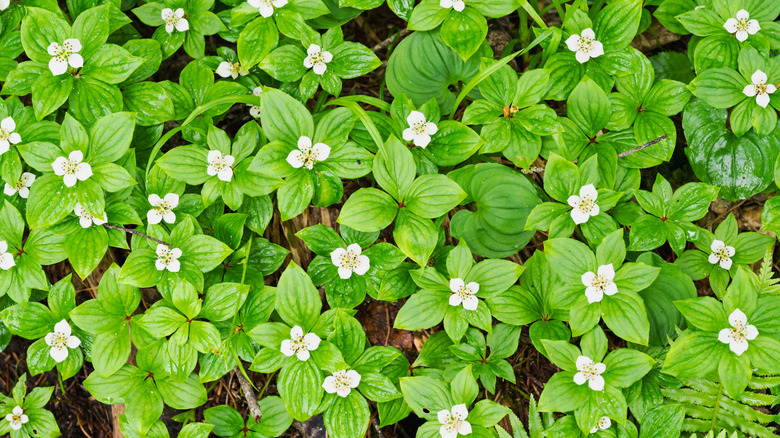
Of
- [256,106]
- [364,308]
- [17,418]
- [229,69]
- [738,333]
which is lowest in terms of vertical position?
[17,418]

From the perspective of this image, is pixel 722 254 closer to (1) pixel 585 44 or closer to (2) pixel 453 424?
(1) pixel 585 44

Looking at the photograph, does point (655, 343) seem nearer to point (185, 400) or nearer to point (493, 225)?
point (493, 225)

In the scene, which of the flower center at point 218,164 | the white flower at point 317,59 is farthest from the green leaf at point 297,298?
the white flower at point 317,59

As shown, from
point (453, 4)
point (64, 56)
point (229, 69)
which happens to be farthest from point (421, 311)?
point (64, 56)

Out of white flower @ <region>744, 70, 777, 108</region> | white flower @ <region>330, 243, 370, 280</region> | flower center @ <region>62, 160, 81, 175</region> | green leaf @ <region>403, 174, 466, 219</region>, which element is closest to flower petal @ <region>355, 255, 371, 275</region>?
white flower @ <region>330, 243, 370, 280</region>

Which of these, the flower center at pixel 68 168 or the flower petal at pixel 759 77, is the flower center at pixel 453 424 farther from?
the flower petal at pixel 759 77

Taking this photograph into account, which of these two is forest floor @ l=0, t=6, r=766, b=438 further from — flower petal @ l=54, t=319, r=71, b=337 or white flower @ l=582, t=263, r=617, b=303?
white flower @ l=582, t=263, r=617, b=303
